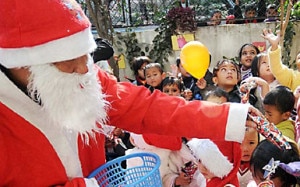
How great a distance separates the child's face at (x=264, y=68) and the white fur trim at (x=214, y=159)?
49.6 inches

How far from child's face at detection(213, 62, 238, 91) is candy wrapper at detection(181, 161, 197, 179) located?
0.86 metres

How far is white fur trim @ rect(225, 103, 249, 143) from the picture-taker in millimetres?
1263

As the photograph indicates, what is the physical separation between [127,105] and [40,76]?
329 mm

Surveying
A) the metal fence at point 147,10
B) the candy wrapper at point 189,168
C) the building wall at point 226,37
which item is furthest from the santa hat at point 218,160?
the metal fence at point 147,10

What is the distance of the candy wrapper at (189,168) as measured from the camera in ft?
7.04

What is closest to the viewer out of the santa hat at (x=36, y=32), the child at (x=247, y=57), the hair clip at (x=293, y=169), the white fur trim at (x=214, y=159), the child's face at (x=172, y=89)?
the santa hat at (x=36, y=32)

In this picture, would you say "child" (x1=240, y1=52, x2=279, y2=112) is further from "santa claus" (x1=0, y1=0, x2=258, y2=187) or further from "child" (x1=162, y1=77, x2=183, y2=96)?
"santa claus" (x1=0, y1=0, x2=258, y2=187)

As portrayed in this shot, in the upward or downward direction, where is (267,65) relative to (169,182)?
upward

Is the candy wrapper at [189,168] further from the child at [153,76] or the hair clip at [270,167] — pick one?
the child at [153,76]

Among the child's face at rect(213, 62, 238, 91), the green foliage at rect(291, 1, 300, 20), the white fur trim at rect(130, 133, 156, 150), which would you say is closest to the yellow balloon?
the child's face at rect(213, 62, 238, 91)

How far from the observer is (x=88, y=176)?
138 centimetres

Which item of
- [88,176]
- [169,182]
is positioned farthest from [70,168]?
[169,182]

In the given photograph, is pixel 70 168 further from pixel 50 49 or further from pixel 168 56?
pixel 168 56

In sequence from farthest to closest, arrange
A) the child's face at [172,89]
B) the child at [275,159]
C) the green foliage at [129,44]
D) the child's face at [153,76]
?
1. the green foliage at [129,44]
2. the child's face at [153,76]
3. the child's face at [172,89]
4. the child at [275,159]
